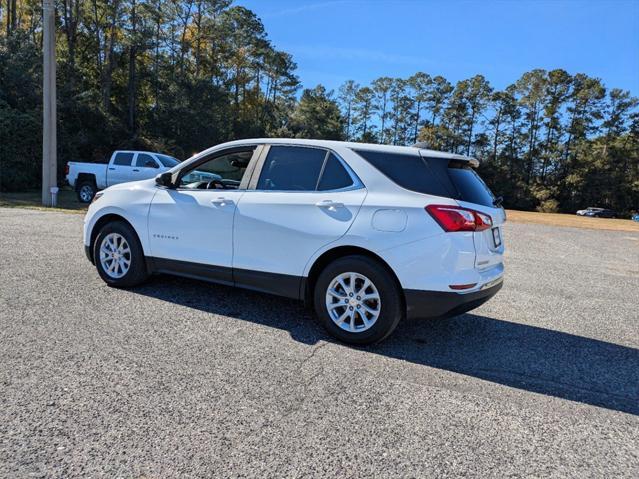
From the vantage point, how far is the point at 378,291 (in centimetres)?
405

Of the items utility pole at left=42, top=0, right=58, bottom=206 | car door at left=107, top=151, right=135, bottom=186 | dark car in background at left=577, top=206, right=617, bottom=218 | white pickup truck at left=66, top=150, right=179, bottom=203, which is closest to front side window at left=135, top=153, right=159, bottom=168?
white pickup truck at left=66, top=150, right=179, bottom=203

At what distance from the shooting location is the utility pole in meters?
15.1

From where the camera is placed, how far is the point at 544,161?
69.4m

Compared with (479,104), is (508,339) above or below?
below

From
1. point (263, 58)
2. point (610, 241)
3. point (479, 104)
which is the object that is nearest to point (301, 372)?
point (610, 241)

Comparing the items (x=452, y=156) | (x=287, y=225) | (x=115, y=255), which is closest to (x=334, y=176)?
(x=287, y=225)

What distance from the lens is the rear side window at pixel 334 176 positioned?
4347 millimetres

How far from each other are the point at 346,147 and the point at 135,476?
3199mm

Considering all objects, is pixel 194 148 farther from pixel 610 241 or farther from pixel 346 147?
pixel 346 147

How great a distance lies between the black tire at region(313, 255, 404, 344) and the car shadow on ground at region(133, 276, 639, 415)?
173 mm

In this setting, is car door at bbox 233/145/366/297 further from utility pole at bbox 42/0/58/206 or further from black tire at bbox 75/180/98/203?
black tire at bbox 75/180/98/203

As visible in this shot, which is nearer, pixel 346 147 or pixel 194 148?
pixel 346 147

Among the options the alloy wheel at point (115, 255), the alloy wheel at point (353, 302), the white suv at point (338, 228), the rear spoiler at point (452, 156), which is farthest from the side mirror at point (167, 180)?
the rear spoiler at point (452, 156)

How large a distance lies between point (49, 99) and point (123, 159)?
2979 millimetres
